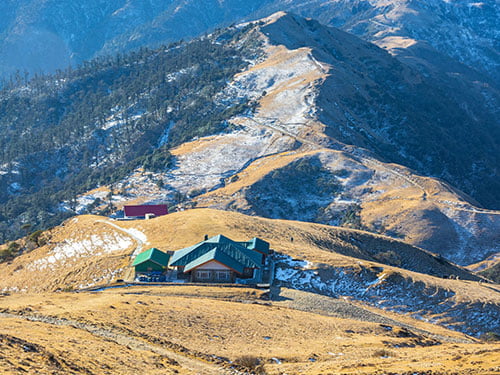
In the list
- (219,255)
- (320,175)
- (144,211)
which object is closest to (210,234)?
(219,255)

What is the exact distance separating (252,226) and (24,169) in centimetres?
13512

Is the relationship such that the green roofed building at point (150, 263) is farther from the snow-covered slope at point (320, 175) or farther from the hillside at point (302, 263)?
the snow-covered slope at point (320, 175)

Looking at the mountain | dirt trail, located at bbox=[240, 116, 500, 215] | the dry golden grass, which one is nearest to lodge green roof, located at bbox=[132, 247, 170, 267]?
the dry golden grass

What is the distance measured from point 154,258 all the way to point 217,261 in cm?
653

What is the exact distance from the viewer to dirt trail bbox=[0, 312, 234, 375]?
1161 inches

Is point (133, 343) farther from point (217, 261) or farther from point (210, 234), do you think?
point (210, 234)

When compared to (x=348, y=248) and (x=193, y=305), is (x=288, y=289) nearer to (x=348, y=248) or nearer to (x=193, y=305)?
(x=193, y=305)

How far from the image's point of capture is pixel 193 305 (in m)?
43.3

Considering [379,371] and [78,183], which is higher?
[379,371]

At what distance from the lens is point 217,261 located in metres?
51.8

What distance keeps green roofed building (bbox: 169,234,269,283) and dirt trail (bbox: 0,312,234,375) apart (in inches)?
719

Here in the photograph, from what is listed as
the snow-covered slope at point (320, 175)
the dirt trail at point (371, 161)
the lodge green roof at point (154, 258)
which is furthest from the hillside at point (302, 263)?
the dirt trail at point (371, 161)

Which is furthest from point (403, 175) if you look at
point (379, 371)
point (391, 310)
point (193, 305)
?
point (379, 371)

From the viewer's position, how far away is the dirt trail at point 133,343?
96.7 ft
